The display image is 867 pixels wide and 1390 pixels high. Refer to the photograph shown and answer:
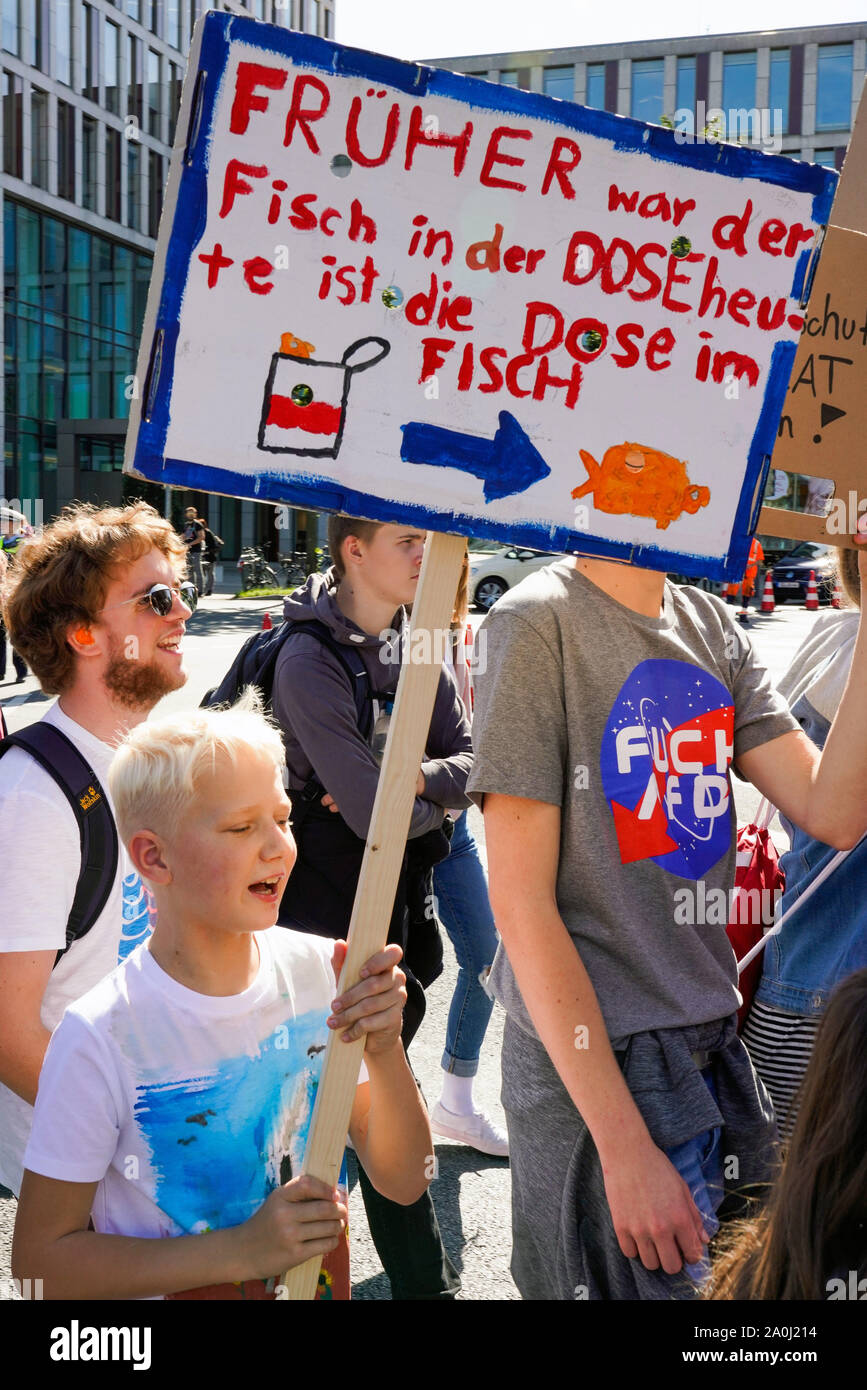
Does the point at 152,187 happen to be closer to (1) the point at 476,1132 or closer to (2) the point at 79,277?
(2) the point at 79,277

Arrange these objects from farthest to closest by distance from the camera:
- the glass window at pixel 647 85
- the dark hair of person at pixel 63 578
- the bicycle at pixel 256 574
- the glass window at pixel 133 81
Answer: the glass window at pixel 647 85 < the glass window at pixel 133 81 < the bicycle at pixel 256 574 < the dark hair of person at pixel 63 578

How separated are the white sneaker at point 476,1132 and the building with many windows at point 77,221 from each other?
29265 mm

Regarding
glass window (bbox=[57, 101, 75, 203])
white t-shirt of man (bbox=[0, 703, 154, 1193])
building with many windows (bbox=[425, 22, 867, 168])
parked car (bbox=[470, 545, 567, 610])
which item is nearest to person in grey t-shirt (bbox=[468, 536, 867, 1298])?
white t-shirt of man (bbox=[0, 703, 154, 1193])

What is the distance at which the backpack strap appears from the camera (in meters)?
2.03

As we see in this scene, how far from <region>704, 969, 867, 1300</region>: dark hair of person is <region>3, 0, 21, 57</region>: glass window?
3783cm

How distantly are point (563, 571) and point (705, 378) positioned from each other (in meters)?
0.33

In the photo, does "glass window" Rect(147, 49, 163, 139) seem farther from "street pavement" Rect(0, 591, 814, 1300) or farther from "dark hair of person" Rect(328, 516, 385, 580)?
"dark hair of person" Rect(328, 516, 385, 580)

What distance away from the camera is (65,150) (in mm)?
36125

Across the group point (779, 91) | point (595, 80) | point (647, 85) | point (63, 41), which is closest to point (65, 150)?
point (63, 41)

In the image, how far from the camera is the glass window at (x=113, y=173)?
38.0 m

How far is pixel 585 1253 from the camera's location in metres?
1.65

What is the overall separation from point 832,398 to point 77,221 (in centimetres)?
3866

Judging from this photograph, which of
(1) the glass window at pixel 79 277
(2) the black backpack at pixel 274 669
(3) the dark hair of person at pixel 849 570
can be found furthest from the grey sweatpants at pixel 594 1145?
(1) the glass window at pixel 79 277

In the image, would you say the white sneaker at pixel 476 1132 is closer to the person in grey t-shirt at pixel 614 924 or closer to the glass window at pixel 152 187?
the person in grey t-shirt at pixel 614 924
